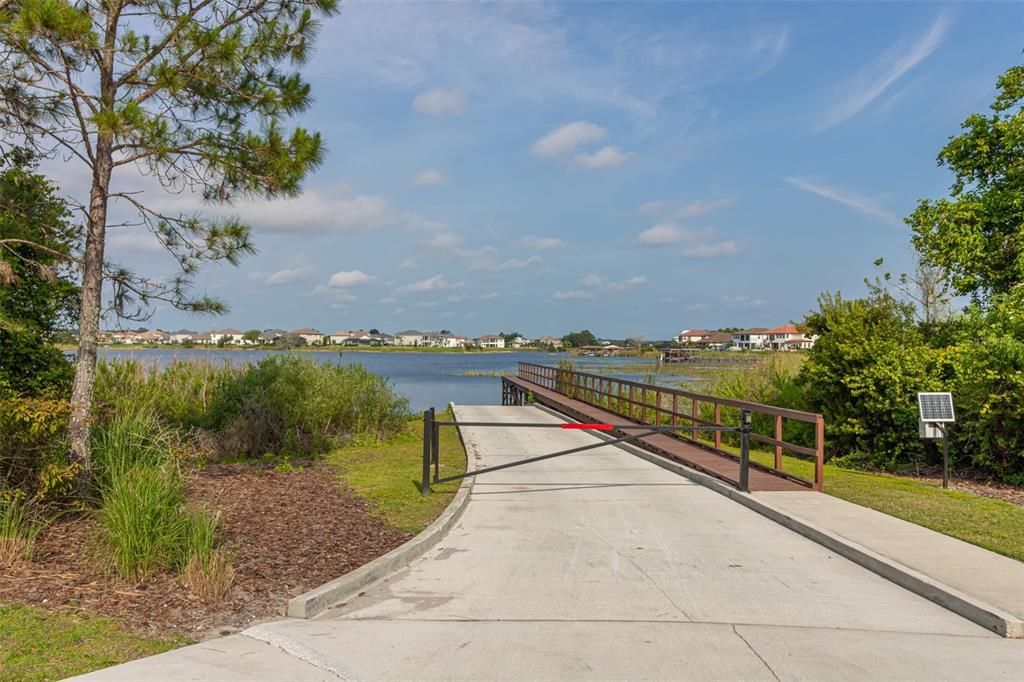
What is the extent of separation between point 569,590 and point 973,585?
326cm

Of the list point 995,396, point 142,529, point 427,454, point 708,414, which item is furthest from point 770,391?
point 142,529

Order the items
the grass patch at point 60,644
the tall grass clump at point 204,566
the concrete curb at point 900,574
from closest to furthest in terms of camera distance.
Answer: the grass patch at point 60,644, the concrete curb at point 900,574, the tall grass clump at point 204,566

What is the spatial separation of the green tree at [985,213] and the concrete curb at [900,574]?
11.0 meters

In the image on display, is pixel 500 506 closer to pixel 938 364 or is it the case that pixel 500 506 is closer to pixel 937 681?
pixel 937 681

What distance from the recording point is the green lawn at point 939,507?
304 inches

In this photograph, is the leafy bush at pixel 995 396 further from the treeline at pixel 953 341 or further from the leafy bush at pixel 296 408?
the leafy bush at pixel 296 408

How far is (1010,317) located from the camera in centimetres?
1221

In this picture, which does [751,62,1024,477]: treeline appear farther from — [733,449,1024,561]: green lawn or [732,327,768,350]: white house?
[732,327,768,350]: white house

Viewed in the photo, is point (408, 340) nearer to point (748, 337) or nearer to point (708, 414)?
point (748, 337)

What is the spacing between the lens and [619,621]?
5.20 metres

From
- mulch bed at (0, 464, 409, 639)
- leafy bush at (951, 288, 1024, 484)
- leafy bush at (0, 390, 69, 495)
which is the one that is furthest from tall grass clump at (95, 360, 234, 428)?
leafy bush at (951, 288, 1024, 484)

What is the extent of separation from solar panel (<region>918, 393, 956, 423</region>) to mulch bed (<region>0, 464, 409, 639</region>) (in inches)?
328

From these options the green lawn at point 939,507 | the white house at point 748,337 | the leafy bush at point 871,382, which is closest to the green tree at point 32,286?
the green lawn at point 939,507

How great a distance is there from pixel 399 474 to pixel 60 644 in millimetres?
7370
